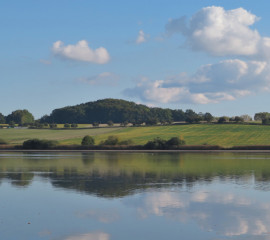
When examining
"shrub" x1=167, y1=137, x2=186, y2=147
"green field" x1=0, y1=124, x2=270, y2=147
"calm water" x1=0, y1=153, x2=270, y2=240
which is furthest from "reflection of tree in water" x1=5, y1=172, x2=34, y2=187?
"green field" x1=0, y1=124, x2=270, y2=147

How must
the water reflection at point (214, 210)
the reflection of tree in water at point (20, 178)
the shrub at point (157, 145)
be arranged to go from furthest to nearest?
the shrub at point (157, 145) < the reflection of tree in water at point (20, 178) < the water reflection at point (214, 210)

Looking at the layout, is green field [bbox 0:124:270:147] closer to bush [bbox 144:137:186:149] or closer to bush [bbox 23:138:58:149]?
bush [bbox 144:137:186:149]

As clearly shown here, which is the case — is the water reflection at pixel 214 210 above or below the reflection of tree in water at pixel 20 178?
below

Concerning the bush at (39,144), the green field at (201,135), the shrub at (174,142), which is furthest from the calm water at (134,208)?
the green field at (201,135)

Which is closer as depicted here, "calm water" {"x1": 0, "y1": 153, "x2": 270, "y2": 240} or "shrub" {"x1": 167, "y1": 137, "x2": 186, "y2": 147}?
"calm water" {"x1": 0, "y1": 153, "x2": 270, "y2": 240}

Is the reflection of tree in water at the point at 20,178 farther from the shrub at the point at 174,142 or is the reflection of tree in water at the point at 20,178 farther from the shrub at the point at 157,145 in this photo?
the shrub at the point at 174,142

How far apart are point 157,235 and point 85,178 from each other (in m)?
21.9

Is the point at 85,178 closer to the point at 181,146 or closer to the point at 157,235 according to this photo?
the point at 157,235

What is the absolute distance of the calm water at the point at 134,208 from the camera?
63.0 ft

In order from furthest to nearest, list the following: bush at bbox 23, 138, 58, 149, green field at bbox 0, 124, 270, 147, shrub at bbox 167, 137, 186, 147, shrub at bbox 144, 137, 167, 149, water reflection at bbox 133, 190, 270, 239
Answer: green field at bbox 0, 124, 270, 147
bush at bbox 23, 138, 58, 149
shrub at bbox 144, 137, 167, 149
shrub at bbox 167, 137, 186, 147
water reflection at bbox 133, 190, 270, 239

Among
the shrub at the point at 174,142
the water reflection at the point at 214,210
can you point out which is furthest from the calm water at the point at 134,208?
the shrub at the point at 174,142

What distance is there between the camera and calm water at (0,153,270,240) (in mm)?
19203

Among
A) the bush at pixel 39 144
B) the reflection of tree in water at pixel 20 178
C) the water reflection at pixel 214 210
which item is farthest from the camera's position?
the bush at pixel 39 144

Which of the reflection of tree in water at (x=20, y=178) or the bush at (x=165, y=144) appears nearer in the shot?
the reflection of tree in water at (x=20, y=178)
